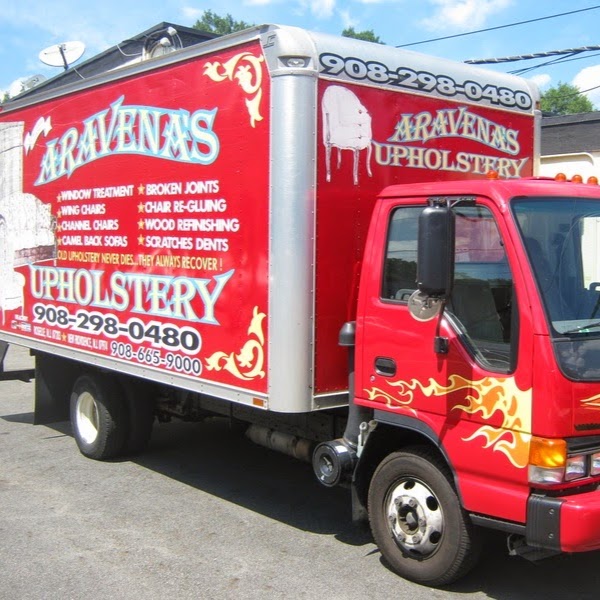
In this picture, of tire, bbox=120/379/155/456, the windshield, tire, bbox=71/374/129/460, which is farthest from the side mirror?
tire, bbox=71/374/129/460

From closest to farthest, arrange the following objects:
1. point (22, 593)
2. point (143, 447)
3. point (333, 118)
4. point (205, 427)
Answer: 1. point (22, 593)
2. point (333, 118)
3. point (143, 447)
4. point (205, 427)

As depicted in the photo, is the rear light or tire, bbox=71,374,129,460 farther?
tire, bbox=71,374,129,460

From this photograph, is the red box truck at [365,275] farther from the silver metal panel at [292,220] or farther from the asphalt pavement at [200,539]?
the asphalt pavement at [200,539]

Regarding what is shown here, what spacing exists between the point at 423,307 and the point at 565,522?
130 centimetres

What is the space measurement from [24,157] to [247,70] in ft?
12.5

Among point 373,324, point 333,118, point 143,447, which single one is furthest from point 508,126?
point 143,447

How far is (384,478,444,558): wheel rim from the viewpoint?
4.56m

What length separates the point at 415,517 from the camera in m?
4.64

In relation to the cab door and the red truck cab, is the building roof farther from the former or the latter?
the cab door

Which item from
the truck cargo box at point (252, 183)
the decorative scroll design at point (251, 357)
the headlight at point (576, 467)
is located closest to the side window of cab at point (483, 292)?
the headlight at point (576, 467)

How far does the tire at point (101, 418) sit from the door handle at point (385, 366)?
3.40 m

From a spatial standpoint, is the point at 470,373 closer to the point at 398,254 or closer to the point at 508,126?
the point at 398,254

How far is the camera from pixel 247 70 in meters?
5.21

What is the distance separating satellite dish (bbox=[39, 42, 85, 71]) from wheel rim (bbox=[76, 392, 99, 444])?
7.63m
